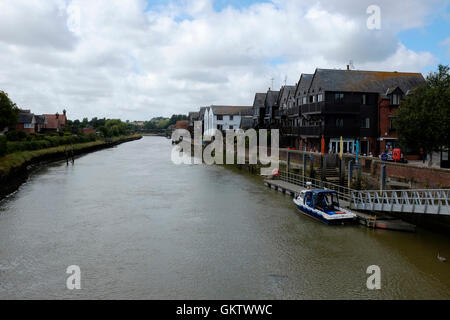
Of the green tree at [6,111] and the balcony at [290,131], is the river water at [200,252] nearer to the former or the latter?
the balcony at [290,131]

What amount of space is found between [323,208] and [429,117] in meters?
11.9

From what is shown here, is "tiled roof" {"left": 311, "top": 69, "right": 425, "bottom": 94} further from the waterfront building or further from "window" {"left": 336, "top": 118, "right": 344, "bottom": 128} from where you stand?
"window" {"left": 336, "top": 118, "right": 344, "bottom": 128}

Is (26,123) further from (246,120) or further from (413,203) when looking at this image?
(413,203)

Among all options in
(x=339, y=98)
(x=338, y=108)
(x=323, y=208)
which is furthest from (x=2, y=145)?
(x=339, y=98)

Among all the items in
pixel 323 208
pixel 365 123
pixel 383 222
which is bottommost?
pixel 383 222

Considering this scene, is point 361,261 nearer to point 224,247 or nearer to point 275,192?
point 224,247

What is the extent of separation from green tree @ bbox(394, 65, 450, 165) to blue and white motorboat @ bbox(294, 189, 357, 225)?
363 inches

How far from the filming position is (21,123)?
111625mm

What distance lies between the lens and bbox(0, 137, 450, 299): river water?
17141mm

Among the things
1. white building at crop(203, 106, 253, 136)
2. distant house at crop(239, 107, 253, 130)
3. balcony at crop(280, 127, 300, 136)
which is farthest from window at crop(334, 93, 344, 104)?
white building at crop(203, 106, 253, 136)

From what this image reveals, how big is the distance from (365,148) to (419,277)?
35697 mm

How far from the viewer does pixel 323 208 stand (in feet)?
93.5

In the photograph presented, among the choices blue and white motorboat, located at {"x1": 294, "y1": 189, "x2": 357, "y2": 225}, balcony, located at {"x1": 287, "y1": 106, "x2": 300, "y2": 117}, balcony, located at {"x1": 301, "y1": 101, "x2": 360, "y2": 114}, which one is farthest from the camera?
balcony, located at {"x1": 287, "y1": 106, "x2": 300, "y2": 117}

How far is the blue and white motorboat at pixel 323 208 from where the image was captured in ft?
86.9
